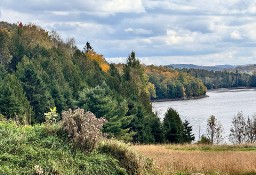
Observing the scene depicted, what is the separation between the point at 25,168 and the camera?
26.4 ft

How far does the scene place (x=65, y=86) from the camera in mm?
66438

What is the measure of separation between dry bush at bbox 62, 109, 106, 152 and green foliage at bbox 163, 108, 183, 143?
44.2 meters

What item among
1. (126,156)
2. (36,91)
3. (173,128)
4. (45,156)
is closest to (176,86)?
(36,91)

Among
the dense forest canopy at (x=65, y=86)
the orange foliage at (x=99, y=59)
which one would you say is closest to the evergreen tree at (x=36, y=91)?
the dense forest canopy at (x=65, y=86)

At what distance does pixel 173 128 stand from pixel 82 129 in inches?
1776

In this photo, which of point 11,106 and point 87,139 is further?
point 11,106

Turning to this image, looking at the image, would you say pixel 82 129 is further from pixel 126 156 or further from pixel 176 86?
pixel 176 86

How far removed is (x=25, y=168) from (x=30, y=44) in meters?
78.2

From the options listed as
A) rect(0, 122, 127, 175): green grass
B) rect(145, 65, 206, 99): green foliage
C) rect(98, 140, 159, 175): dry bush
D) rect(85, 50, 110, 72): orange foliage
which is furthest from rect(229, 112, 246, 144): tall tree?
rect(145, 65, 206, 99): green foliage

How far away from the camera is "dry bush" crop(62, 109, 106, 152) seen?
920 cm

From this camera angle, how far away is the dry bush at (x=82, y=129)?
9.20 meters

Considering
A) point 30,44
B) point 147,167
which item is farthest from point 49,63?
point 147,167

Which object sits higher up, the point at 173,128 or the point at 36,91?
the point at 36,91

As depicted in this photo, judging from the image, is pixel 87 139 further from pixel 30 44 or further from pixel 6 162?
pixel 30 44
